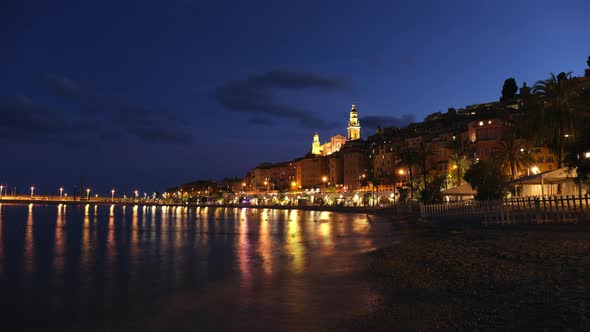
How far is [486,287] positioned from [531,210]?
1790cm

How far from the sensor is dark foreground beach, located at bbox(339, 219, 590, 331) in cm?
822

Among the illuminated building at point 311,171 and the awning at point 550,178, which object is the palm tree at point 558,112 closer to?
the awning at point 550,178

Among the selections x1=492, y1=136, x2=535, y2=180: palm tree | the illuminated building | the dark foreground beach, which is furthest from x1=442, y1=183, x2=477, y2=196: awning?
Answer: the illuminated building

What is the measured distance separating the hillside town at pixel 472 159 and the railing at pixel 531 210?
5.10ft

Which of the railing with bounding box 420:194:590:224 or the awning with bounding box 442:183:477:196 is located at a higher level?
the awning with bounding box 442:183:477:196

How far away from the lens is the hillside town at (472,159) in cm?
3831

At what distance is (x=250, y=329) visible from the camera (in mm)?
9258

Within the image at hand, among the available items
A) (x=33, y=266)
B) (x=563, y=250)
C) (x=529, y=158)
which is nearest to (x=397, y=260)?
(x=563, y=250)

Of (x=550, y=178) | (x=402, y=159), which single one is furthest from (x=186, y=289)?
(x=402, y=159)

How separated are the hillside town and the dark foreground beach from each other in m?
10.6

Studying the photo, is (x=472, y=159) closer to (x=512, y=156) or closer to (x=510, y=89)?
(x=512, y=156)

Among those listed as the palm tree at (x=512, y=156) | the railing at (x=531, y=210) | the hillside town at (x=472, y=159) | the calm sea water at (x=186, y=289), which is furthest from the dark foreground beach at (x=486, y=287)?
the palm tree at (x=512, y=156)

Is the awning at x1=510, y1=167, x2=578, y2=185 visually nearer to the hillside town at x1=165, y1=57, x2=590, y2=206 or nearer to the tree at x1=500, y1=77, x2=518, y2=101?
the hillside town at x1=165, y1=57, x2=590, y2=206

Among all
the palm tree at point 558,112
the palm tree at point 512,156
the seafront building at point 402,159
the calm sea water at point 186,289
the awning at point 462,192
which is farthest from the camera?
the seafront building at point 402,159
